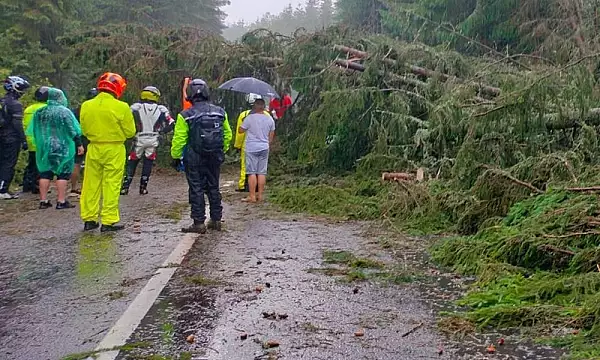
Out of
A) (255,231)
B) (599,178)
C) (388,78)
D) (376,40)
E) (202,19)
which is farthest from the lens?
(202,19)

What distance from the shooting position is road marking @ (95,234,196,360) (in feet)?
14.3

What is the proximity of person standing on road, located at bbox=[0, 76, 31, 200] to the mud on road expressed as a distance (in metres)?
2.68

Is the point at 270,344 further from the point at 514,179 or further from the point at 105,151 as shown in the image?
the point at 105,151

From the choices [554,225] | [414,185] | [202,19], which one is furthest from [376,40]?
[202,19]

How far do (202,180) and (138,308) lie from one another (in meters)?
3.50

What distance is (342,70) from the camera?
1366cm

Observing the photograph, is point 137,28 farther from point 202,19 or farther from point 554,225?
point 202,19

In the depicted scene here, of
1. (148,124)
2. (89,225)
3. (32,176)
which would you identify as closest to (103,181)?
(89,225)

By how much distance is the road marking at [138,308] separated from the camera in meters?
4.36

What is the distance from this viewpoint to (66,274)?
636 centimetres

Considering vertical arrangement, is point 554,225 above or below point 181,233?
above

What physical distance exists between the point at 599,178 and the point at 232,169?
10063mm

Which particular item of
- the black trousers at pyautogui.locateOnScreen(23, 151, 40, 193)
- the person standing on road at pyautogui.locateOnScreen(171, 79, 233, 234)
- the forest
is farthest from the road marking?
the black trousers at pyautogui.locateOnScreen(23, 151, 40, 193)

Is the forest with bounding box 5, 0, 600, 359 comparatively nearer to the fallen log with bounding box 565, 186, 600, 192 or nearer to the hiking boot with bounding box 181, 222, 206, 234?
the fallen log with bounding box 565, 186, 600, 192
